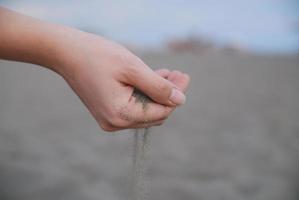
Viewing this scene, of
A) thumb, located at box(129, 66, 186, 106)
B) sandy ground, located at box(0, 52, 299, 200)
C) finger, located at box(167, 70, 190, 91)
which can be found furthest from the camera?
sandy ground, located at box(0, 52, 299, 200)

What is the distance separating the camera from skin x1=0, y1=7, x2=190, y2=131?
1.18 metres

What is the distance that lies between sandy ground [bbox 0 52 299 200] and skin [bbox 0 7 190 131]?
6.22 feet

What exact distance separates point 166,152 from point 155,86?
3082mm

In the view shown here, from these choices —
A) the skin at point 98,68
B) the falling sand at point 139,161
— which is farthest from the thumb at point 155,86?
the falling sand at point 139,161

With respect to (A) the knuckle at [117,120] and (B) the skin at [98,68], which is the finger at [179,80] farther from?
(A) the knuckle at [117,120]

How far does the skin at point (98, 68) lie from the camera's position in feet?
3.88

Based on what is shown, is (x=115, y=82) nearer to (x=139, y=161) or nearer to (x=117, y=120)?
(x=117, y=120)

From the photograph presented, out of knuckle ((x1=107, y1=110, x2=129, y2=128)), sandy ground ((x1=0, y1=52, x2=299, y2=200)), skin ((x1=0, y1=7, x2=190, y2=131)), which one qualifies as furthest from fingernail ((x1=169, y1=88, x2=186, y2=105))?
sandy ground ((x1=0, y1=52, x2=299, y2=200))

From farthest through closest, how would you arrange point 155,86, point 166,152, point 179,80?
point 166,152
point 179,80
point 155,86

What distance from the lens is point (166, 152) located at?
423cm

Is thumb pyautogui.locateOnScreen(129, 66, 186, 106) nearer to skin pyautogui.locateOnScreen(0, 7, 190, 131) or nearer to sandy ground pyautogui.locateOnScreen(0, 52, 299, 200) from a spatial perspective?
skin pyautogui.locateOnScreen(0, 7, 190, 131)

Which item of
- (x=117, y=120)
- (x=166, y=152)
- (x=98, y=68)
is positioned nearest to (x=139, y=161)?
(x=117, y=120)

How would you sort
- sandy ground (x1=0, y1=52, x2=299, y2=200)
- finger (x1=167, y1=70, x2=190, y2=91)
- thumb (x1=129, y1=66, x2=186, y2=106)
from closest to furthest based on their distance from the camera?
thumb (x1=129, y1=66, x2=186, y2=106) → finger (x1=167, y1=70, x2=190, y2=91) → sandy ground (x1=0, y1=52, x2=299, y2=200)

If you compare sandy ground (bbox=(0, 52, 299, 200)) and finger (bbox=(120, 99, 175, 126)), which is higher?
sandy ground (bbox=(0, 52, 299, 200))
